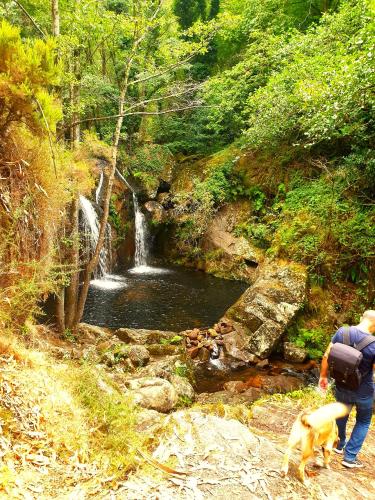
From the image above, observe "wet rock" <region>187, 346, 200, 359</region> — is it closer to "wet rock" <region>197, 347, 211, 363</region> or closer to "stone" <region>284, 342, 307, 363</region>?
"wet rock" <region>197, 347, 211, 363</region>

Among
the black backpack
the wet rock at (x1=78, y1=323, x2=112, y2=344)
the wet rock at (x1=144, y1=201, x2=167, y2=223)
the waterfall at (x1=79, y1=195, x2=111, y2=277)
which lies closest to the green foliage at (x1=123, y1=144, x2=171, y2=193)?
the wet rock at (x1=144, y1=201, x2=167, y2=223)

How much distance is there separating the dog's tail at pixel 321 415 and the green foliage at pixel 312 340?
5870mm

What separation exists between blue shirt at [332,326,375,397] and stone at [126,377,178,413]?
3.10 m

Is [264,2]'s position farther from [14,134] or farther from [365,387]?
[365,387]

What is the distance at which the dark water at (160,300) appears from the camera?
34.7 feet

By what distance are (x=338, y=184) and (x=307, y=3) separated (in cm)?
1132

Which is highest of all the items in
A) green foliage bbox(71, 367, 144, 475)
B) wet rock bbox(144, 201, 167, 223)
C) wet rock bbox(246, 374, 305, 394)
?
wet rock bbox(144, 201, 167, 223)

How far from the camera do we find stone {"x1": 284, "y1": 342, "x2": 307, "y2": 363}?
852cm

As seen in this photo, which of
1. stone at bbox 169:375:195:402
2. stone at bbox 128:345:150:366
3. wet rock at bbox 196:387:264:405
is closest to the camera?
stone at bbox 169:375:195:402

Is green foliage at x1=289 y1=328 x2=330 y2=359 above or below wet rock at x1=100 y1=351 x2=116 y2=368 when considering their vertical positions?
below

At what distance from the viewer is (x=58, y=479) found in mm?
2385

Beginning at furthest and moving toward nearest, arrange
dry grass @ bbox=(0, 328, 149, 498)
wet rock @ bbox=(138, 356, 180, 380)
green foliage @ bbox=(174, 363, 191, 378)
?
green foliage @ bbox=(174, 363, 191, 378) → wet rock @ bbox=(138, 356, 180, 380) → dry grass @ bbox=(0, 328, 149, 498)

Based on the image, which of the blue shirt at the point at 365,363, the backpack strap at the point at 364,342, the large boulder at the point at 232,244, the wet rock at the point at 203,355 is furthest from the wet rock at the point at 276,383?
the large boulder at the point at 232,244

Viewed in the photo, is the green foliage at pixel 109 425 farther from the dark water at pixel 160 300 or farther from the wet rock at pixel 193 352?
the dark water at pixel 160 300
